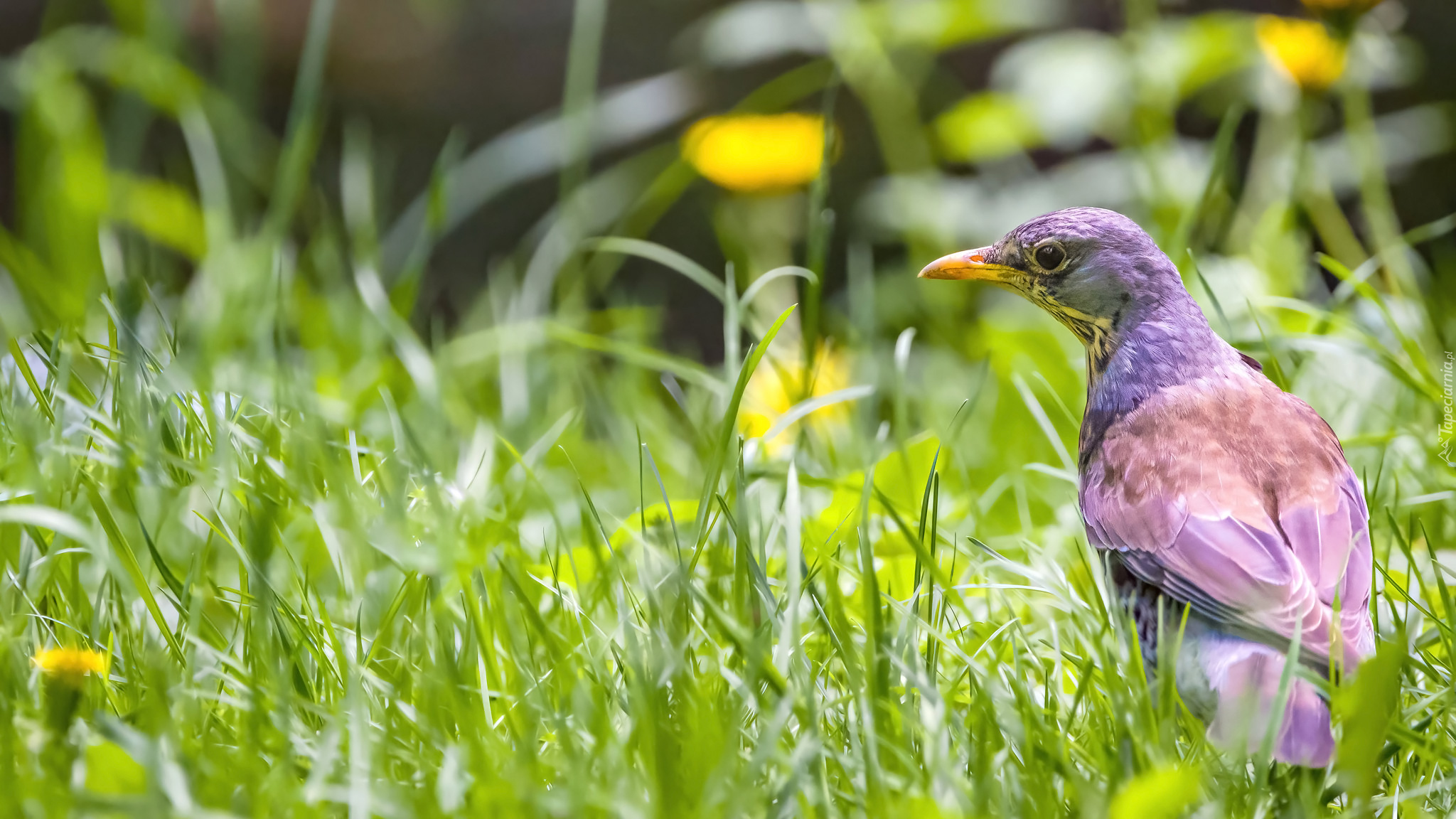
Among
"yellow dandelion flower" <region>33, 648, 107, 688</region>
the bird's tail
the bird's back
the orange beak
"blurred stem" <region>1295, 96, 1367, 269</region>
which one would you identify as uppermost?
the orange beak

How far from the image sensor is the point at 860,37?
11.8 ft

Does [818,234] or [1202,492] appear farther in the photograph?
[818,234]

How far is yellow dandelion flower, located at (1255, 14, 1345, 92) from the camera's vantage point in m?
2.87

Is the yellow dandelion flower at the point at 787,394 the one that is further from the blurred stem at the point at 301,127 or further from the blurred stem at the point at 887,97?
the blurred stem at the point at 301,127

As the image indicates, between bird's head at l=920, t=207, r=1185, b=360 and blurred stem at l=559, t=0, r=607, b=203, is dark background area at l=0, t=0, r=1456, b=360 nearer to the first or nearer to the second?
blurred stem at l=559, t=0, r=607, b=203

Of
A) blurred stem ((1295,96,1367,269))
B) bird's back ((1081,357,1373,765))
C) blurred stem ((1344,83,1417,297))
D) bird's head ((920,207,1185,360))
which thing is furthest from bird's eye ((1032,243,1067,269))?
blurred stem ((1295,96,1367,269))

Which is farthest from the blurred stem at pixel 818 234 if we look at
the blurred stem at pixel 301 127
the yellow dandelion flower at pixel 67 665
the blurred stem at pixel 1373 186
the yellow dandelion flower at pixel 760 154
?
the blurred stem at pixel 1373 186

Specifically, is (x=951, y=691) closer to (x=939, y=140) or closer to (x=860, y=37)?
(x=860, y=37)

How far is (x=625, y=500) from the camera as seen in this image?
2787 mm

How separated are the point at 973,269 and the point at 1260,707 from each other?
854 millimetres

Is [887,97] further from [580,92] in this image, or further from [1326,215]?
[1326,215]

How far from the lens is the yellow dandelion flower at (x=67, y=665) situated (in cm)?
139

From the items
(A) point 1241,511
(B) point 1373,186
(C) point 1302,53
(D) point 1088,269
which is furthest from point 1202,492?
(B) point 1373,186

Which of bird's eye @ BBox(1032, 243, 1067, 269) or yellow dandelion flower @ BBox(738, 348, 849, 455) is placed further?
yellow dandelion flower @ BBox(738, 348, 849, 455)
